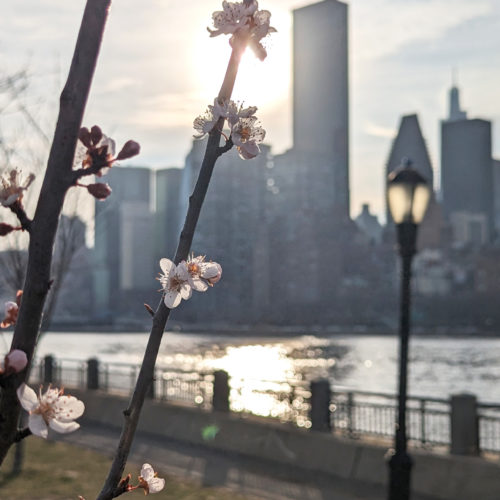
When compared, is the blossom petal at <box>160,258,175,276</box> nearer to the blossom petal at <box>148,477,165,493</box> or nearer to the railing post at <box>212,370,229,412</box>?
the blossom petal at <box>148,477,165,493</box>

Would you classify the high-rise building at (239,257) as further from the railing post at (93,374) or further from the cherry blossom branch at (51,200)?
the cherry blossom branch at (51,200)

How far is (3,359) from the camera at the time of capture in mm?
1654

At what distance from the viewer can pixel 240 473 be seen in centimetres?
1542

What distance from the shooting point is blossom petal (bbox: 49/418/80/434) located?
1524 mm

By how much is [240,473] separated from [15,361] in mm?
14341

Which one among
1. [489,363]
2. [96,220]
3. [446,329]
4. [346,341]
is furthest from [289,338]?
[96,220]

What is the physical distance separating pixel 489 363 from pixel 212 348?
4735 cm

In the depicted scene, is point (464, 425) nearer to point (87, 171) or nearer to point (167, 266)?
point (167, 266)

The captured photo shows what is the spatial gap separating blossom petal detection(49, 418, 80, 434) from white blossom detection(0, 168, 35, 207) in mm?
443

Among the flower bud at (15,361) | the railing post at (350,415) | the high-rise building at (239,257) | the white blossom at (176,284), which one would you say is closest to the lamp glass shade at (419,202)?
the railing post at (350,415)

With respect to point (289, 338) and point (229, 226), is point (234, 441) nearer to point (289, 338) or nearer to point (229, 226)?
point (229, 226)

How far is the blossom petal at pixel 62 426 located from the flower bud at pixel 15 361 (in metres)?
0.11

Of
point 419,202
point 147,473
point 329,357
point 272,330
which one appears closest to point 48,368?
point 419,202

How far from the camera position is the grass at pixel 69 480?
1294cm
